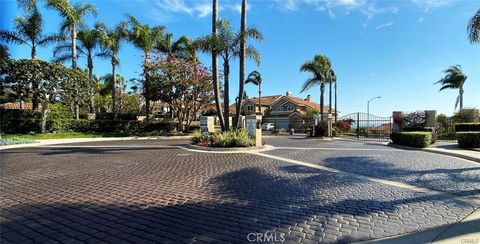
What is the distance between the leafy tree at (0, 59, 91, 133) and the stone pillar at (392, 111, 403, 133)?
25.9 meters

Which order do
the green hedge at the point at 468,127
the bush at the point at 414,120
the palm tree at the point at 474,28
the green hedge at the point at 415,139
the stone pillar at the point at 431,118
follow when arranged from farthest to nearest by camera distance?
the green hedge at the point at 468,127, the bush at the point at 414,120, the stone pillar at the point at 431,118, the green hedge at the point at 415,139, the palm tree at the point at 474,28

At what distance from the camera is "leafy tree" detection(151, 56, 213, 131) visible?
3084 centimetres

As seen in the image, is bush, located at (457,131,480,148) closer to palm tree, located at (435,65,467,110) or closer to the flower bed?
the flower bed

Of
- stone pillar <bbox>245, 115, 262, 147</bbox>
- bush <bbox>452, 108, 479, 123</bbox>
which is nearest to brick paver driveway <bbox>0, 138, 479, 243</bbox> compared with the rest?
stone pillar <bbox>245, 115, 262, 147</bbox>

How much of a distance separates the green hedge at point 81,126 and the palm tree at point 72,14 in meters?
5.52

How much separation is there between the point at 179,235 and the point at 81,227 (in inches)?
61.0

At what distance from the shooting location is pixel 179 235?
463 centimetres

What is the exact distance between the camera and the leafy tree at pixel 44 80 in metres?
24.3

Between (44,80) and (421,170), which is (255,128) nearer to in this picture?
(421,170)

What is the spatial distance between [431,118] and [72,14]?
3040cm

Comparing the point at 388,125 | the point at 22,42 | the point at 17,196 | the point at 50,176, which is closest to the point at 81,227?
the point at 17,196

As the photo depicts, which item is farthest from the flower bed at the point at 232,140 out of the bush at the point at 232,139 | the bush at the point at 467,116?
the bush at the point at 467,116

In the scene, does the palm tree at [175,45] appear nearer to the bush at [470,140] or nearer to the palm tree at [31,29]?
the palm tree at [31,29]

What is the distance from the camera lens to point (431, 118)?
23.0 metres
